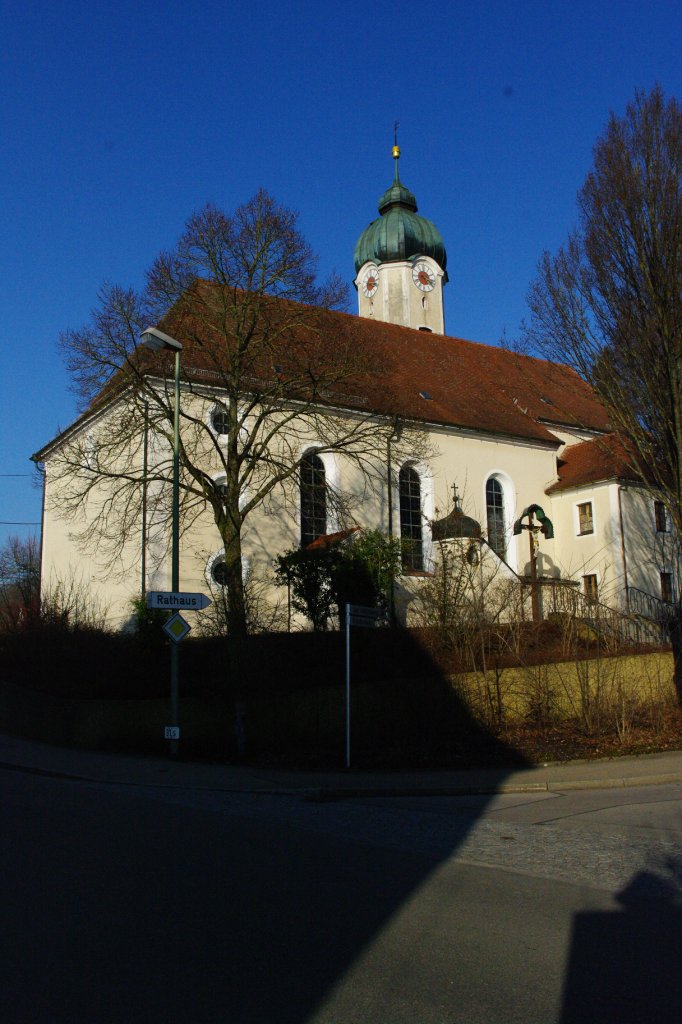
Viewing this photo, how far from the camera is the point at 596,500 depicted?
33.8 metres

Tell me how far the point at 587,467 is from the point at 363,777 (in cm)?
2336

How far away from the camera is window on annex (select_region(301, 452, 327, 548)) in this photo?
23.3m

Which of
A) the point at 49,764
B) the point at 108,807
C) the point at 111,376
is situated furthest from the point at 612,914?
the point at 111,376

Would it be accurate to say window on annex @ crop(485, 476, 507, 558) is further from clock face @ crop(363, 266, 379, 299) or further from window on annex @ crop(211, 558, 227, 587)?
clock face @ crop(363, 266, 379, 299)

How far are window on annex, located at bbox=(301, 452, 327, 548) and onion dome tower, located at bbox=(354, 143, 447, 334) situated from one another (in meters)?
21.3

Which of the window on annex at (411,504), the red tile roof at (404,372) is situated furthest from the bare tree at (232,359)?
the window on annex at (411,504)

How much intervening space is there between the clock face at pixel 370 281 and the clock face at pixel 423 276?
2.04 meters

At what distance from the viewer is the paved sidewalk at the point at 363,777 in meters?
12.4

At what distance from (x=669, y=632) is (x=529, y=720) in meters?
3.70

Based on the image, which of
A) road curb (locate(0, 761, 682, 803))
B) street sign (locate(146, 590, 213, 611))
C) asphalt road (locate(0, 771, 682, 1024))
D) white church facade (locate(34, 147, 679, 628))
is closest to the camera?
asphalt road (locate(0, 771, 682, 1024))

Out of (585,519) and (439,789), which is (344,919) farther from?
(585,519)

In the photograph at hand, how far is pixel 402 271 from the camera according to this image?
49750mm

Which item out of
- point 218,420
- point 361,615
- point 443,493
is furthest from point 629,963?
point 443,493

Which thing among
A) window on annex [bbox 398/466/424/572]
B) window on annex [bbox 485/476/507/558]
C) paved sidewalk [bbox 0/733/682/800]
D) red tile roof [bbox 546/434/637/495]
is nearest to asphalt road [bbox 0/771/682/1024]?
paved sidewalk [bbox 0/733/682/800]
